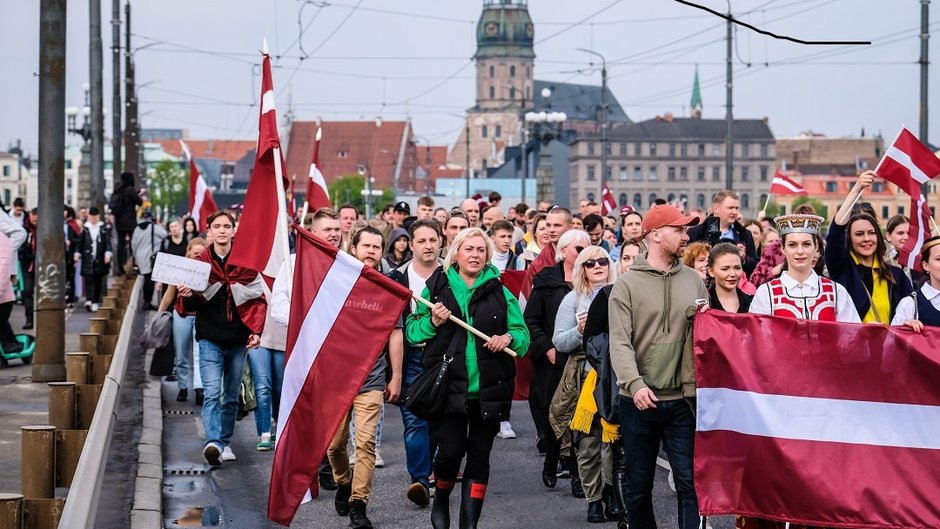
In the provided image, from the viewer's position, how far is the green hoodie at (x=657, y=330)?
7.63 m

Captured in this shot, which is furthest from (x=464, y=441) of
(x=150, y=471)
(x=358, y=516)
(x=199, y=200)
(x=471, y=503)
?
(x=199, y=200)

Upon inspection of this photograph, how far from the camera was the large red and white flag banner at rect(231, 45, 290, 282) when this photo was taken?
30.7ft

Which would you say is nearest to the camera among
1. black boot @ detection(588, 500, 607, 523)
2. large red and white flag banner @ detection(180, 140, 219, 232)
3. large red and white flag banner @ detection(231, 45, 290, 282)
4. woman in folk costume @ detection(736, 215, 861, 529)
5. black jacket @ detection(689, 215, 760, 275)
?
woman in folk costume @ detection(736, 215, 861, 529)

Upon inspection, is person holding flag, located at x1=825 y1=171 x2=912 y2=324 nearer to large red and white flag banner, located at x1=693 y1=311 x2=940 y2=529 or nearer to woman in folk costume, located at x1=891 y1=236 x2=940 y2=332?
woman in folk costume, located at x1=891 y1=236 x2=940 y2=332

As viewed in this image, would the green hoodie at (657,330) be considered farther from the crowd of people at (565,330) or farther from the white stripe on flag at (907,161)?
the white stripe on flag at (907,161)

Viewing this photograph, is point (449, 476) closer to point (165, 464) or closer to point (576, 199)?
point (165, 464)

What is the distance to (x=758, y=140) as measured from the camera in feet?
586

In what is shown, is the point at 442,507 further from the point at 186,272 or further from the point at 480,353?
the point at 186,272

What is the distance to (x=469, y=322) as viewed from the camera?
860 centimetres

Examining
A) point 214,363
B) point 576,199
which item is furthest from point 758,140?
point 214,363

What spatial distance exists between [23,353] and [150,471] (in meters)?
6.41

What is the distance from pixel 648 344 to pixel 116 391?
4.09m

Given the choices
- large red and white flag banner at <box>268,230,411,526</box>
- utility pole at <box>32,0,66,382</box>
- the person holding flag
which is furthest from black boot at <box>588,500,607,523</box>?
utility pole at <box>32,0,66,382</box>

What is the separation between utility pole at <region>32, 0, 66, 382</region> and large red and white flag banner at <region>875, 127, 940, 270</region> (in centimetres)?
773
